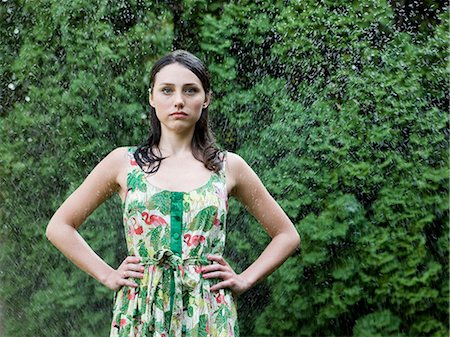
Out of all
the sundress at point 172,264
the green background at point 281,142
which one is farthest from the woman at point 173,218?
the green background at point 281,142

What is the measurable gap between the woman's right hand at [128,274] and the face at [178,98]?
40 centimetres

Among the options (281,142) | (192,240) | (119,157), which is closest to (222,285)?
(192,240)

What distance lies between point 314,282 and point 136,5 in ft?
6.22

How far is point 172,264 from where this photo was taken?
2289mm

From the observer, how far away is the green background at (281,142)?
440 centimetres

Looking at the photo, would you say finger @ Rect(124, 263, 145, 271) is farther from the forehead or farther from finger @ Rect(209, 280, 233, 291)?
the forehead

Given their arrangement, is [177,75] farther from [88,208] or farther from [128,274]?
[128,274]

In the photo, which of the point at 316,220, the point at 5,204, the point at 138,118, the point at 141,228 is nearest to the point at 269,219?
the point at 141,228

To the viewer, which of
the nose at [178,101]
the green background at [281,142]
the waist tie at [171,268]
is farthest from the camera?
the green background at [281,142]

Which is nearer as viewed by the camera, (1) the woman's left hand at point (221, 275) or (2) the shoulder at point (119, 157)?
(1) the woman's left hand at point (221, 275)

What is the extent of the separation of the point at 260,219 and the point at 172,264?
42cm

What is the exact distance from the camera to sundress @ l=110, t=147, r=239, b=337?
7.45 ft

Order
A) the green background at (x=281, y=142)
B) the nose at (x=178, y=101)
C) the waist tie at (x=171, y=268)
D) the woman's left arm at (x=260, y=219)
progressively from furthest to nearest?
1. the green background at (x=281, y=142)
2. the woman's left arm at (x=260, y=219)
3. the nose at (x=178, y=101)
4. the waist tie at (x=171, y=268)

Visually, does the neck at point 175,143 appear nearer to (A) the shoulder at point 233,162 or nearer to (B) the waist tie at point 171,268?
(A) the shoulder at point 233,162
